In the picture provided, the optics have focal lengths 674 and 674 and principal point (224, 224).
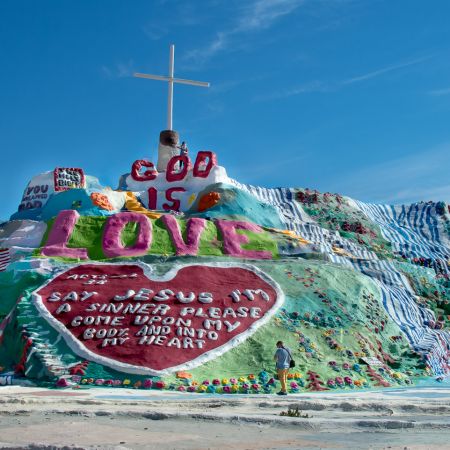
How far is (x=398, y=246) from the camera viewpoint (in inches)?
1173

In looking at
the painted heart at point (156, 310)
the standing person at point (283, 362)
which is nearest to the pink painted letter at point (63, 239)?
the painted heart at point (156, 310)

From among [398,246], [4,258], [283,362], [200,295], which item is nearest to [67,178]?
[4,258]

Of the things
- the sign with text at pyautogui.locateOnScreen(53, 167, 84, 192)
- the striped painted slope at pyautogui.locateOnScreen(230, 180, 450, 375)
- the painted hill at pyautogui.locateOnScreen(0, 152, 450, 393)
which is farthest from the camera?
the sign with text at pyautogui.locateOnScreen(53, 167, 84, 192)

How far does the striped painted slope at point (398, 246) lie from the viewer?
64.4 feet

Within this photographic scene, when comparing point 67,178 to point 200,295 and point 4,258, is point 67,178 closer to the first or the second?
point 4,258

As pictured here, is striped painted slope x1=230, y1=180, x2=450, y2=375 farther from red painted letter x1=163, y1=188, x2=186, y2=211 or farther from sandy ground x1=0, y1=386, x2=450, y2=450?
sandy ground x1=0, y1=386, x2=450, y2=450

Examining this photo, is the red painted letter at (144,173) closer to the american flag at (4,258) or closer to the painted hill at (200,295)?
the painted hill at (200,295)

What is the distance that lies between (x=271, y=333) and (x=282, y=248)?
7512 millimetres

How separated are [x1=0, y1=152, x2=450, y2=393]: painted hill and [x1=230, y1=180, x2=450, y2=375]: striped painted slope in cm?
9

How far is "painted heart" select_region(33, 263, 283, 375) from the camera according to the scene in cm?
1415

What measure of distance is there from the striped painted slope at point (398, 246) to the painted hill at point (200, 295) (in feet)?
0.31

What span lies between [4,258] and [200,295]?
894 centimetres

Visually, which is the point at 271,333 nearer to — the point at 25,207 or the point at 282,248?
the point at 282,248

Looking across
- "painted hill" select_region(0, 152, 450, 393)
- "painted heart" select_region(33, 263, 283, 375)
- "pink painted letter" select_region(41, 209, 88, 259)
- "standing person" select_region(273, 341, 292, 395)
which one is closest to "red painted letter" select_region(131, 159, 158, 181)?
"painted hill" select_region(0, 152, 450, 393)
